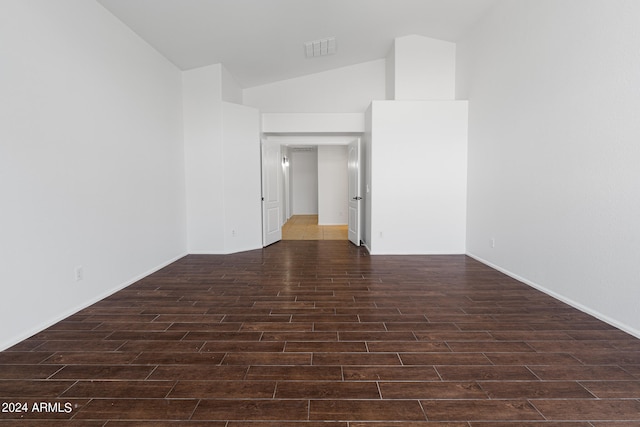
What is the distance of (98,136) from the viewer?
3271 millimetres

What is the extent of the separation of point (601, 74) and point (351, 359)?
310 centimetres

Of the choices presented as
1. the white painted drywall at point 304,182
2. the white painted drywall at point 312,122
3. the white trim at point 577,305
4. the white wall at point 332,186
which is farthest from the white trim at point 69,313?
the white painted drywall at point 304,182

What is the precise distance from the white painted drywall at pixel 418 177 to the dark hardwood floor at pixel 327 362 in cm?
183

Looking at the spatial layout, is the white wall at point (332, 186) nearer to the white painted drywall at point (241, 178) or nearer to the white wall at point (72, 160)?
the white painted drywall at point (241, 178)

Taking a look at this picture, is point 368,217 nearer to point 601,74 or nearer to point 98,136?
point 601,74

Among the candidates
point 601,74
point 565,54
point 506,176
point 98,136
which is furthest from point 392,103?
point 98,136

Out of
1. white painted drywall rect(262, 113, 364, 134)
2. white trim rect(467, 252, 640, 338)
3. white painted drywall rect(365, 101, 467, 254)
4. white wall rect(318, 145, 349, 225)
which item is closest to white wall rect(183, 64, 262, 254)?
white painted drywall rect(262, 113, 364, 134)

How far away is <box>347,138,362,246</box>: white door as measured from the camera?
6.05 m

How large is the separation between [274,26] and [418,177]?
313 centimetres

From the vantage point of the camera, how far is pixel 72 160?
292cm

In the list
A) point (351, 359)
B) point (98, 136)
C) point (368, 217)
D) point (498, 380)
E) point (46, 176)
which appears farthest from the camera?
point (368, 217)

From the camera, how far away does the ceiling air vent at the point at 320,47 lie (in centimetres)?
512

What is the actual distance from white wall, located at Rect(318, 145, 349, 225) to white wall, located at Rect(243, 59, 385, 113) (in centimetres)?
292

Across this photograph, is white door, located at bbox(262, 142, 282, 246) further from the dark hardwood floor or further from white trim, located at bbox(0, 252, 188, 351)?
the dark hardwood floor
